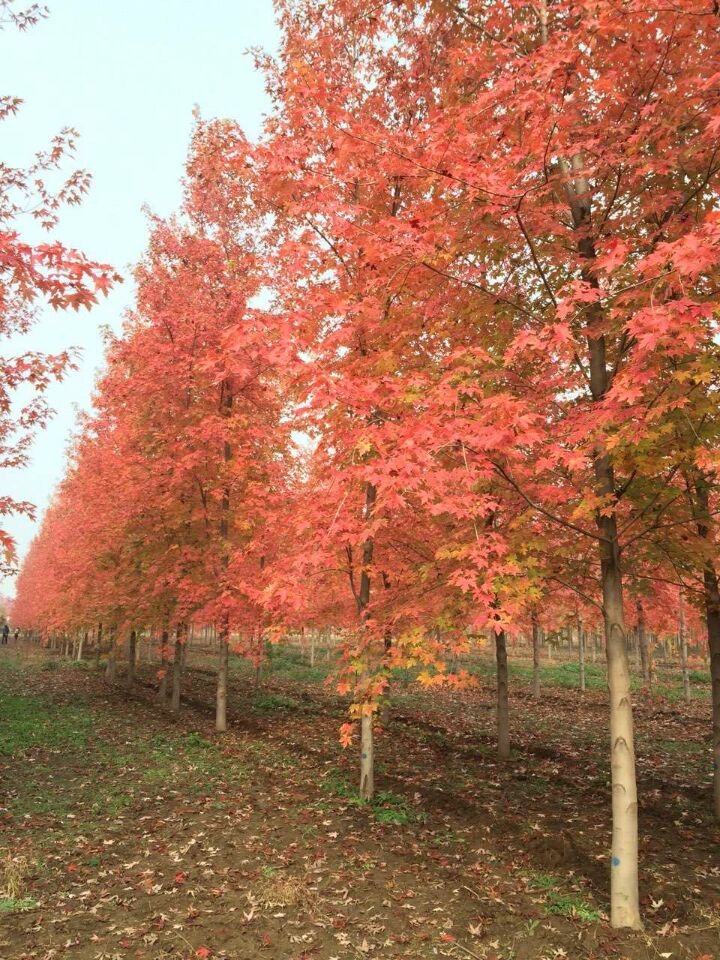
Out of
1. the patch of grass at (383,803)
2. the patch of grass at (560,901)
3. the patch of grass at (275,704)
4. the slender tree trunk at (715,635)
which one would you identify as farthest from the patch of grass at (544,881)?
the patch of grass at (275,704)

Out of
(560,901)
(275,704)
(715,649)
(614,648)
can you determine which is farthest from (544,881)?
(275,704)

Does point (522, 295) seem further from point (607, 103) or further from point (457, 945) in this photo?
point (457, 945)

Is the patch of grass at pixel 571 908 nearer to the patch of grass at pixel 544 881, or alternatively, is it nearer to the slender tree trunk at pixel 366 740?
the patch of grass at pixel 544 881

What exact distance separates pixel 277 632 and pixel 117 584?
480 inches

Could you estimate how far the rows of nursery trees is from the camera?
499 cm

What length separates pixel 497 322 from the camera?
6.86 metres

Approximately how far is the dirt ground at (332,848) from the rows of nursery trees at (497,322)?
37.7 inches

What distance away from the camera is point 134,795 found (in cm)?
939

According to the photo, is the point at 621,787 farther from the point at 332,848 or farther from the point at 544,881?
the point at 332,848

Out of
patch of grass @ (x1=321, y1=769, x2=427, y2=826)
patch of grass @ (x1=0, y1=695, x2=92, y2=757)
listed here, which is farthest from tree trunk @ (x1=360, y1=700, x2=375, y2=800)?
patch of grass @ (x1=0, y1=695, x2=92, y2=757)

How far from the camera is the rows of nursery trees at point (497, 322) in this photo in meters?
4.99

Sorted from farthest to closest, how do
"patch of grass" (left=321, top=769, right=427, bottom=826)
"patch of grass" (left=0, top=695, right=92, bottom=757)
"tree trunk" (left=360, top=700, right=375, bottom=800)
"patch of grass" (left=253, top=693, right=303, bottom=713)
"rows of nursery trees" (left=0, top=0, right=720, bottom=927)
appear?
"patch of grass" (left=253, top=693, right=303, bottom=713) → "patch of grass" (left=0, top=695, right=92, bottom=757) → "tree trunk" (left=360, top=700, right=375, bottom=800) → "patch of grass" (left=321, top=769, right=427, bottom=826) → "rows of nursery trees" (left=0, top=0, right=720, bottom=927)

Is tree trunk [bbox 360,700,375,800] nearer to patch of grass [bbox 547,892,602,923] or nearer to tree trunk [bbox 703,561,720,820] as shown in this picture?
patch of grass [bbox 547,892,602,923]

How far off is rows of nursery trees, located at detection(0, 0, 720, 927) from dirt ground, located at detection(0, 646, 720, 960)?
0.96m
